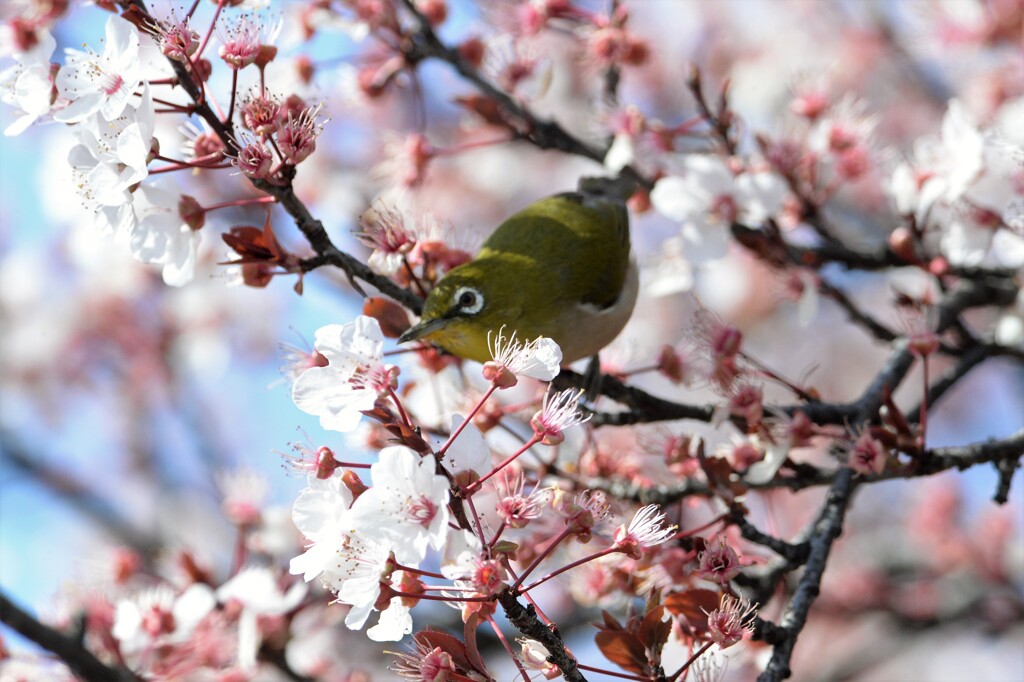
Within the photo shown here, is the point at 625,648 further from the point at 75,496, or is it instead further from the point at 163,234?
the point at 75,496

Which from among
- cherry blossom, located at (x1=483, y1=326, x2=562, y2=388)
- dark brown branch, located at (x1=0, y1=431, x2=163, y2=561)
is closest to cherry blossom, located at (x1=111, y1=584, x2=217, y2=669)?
cherry blossom, located at (x1=483, y1=326, x2=562, y2=388)

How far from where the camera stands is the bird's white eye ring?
8.24 feet

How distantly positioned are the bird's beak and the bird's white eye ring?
9cm

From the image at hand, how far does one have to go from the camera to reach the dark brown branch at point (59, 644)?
8.02ft

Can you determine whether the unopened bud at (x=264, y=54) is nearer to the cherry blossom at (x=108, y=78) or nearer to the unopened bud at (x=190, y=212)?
the cherry blossom at (x=108, y=78)

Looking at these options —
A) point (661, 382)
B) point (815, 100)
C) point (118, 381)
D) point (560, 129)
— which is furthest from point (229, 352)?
point (815, 100)

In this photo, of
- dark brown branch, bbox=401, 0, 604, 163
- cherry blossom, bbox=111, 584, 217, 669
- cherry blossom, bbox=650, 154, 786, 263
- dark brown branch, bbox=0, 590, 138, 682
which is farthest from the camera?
dark brown branch, bbox=401, 0, 604, 163

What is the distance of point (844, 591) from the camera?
5.20 m

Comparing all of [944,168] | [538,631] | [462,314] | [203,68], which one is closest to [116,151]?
[203,68]

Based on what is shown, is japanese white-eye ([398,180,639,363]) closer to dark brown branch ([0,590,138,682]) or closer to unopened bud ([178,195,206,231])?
unopened bud ([178,195,206,231])

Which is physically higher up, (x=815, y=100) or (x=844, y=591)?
(x=815, y=100)

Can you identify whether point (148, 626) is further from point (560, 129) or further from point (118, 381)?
point (118, 381)

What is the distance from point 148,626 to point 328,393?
4.88ft

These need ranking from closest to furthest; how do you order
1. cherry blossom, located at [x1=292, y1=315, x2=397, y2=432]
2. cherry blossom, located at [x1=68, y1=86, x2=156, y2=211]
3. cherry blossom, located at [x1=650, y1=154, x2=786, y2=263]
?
1. cherry blossom, located at [x1=292, y1=315, x2=397, y2=432]
2. cherry blossom, located at [x1=68, y1=86, x2=156, y2=211]
3. cherry blossom, located at [x1=650, y1=154, x2=786, y2=263]
